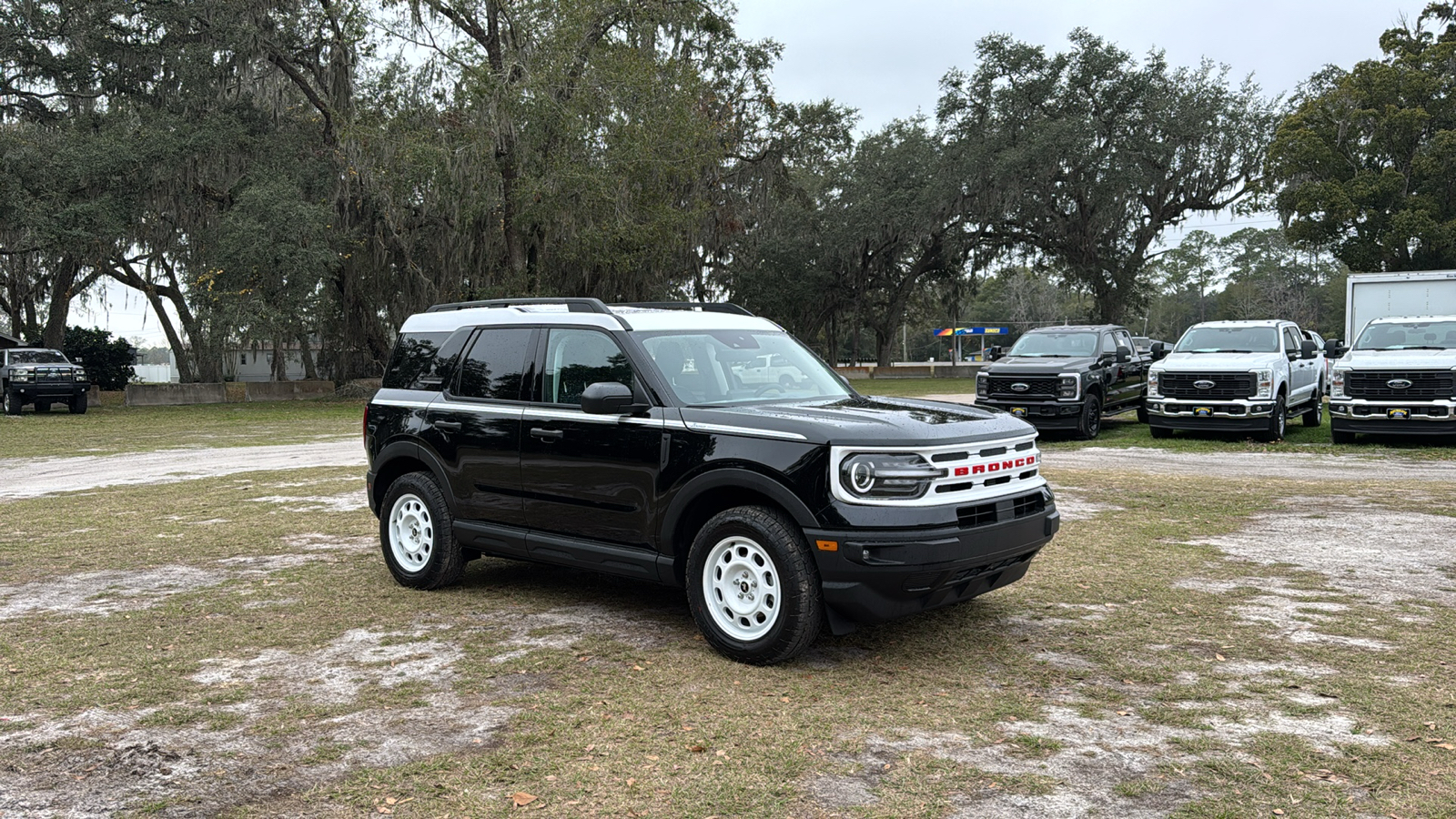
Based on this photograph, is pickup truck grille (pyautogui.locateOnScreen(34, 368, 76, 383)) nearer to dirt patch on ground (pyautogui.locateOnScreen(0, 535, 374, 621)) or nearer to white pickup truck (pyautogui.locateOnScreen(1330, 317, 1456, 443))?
dirt patch on ground (pyautogui.locateOnScreen(0, 535, 374, 621))

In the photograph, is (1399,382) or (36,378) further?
(36,378)

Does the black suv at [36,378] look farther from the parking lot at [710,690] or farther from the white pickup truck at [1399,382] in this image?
the white pickup truck at [1399,382]

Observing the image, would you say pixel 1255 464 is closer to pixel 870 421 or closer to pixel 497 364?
pixel 870 421

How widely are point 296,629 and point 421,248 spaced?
29.3 m

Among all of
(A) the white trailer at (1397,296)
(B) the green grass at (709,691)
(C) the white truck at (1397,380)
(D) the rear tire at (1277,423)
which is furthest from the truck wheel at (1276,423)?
(B) the green grass at (709,691)

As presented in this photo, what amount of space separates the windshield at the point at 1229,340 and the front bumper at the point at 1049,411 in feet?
6.95

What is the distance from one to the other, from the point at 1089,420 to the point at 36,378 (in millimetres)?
26967

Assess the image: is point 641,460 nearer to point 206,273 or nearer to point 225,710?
point 225,710

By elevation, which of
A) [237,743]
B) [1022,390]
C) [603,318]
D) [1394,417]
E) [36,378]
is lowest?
[237,743]

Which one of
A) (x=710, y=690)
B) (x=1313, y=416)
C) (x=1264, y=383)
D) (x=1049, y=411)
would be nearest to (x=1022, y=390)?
(x=1049, y=411)

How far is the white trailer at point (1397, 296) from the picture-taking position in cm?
2045

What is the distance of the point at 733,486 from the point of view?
5.53 meters

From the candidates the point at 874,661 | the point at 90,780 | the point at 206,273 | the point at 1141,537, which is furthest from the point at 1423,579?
the point at 206,273

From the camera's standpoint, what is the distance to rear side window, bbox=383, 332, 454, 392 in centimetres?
737
